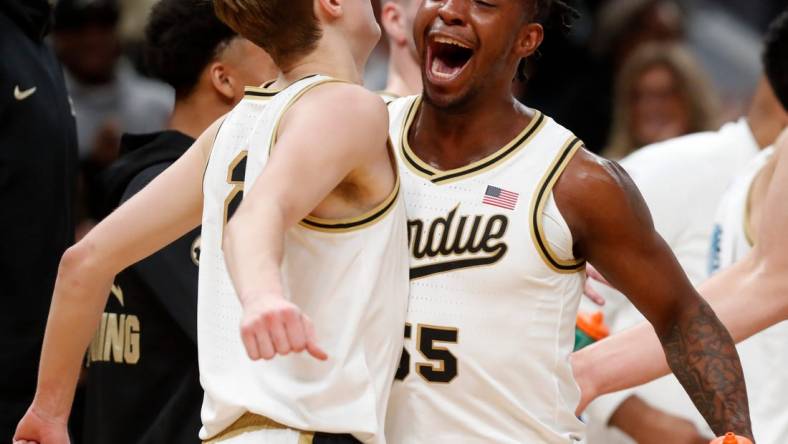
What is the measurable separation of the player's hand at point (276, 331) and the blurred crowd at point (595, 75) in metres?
4.22

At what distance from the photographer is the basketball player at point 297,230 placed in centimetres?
307

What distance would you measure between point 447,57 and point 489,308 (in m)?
0.61

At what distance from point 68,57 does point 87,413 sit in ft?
12.8

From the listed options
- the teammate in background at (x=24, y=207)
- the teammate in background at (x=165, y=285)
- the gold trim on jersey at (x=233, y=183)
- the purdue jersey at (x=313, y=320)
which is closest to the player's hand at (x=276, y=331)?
the purdue jersey at (x=313, y=320)

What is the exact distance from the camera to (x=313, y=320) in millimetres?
3242

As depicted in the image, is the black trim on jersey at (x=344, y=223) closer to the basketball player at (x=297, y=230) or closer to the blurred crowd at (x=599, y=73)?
the basketball player at (x=297, y=230)

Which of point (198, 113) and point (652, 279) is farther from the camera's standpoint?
point (198, 113)

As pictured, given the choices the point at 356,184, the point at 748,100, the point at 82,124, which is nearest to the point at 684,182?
the point at 356,184

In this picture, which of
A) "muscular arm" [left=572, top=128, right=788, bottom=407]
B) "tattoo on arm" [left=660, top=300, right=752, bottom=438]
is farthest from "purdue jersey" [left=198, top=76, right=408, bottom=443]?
"muscular arm" [left=572, top=128, right=788, bottom=407]

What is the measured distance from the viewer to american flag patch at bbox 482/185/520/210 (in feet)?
11.6

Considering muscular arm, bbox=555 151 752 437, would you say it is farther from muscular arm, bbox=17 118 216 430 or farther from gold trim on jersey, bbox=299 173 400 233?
muscular arm, bbox=17 118 216 430

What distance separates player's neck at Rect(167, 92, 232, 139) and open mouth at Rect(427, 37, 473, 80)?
118 centimetres

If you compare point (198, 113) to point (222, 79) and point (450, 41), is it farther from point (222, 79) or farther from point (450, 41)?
point (450, 41)

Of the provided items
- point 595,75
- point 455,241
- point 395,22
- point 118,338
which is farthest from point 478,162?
point 595,75
